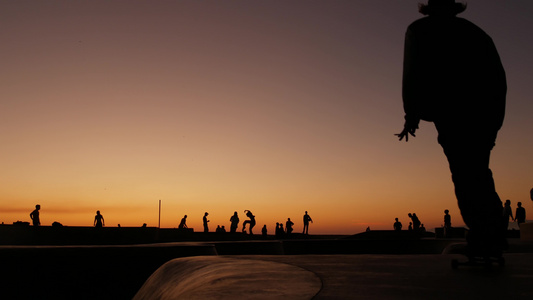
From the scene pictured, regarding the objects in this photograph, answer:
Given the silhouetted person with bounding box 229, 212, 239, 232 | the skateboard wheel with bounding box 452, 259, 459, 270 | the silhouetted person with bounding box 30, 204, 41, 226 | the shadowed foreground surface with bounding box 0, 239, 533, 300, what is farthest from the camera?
the silhouetted person with bounding box 229, 212, 239, 232

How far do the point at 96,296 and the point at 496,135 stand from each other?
6332 millimetres

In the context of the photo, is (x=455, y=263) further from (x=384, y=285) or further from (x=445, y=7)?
(x=445, y=7)

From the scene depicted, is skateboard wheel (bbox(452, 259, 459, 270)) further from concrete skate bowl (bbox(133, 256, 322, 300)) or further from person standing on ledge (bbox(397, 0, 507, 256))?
concrete skate bowl (bbox(133, 256, 322, 300))

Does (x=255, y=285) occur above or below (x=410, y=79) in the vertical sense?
below

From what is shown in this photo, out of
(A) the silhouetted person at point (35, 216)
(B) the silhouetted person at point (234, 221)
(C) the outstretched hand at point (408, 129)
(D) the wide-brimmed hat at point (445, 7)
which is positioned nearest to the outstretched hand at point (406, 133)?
(C) the outstretched hand at point (408, 129)

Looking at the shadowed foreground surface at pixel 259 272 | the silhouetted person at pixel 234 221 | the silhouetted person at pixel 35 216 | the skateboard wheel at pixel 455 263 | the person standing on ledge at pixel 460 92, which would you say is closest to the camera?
the shadowed foreground surface at pixel 259 272

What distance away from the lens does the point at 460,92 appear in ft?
11.1

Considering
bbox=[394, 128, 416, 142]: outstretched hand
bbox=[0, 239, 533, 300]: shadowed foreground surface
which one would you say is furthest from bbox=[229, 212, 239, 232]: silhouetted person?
bbox=[394, 128, 416, 142]: outstretched hand

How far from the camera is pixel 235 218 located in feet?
85.2

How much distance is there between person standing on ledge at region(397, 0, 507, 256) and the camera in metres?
3.33

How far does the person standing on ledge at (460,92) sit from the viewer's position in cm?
333

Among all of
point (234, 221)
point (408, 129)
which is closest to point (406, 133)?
point (408, 129)

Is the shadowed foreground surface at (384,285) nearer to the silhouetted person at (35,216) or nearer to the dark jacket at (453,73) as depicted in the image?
the dark jacket at (453,73)

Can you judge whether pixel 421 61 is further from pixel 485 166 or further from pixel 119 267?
pixel 119 267
